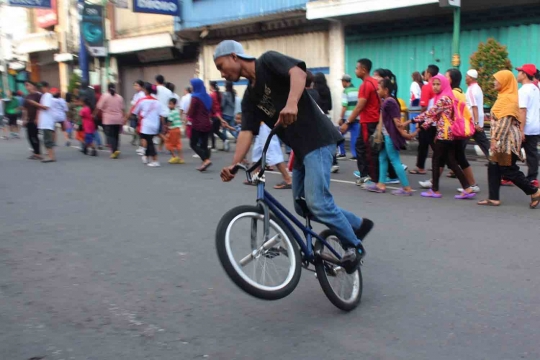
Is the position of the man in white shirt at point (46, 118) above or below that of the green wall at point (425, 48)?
below

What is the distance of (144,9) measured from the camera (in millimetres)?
18812

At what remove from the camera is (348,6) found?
578 inches

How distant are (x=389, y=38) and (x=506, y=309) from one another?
41.2 ft

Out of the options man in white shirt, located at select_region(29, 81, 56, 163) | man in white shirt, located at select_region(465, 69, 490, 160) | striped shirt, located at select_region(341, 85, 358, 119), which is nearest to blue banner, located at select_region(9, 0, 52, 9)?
man in white shirt, located at select_region(29, 81, 56, 163)

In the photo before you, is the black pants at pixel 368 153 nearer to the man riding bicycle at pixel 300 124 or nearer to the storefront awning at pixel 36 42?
the man riding bicycle at pixel 300 124

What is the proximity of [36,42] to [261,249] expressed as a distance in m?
31.7

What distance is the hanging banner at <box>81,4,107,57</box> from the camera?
2302 centimetres

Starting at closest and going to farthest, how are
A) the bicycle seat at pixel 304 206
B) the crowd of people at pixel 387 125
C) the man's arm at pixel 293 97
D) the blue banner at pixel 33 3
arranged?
1. the man's arm at pixel 293 97
2. the bicycle seat at pixel 304 206
3. the crowd of people at pixel 387 125
4. the blue banner at pixel 33 3

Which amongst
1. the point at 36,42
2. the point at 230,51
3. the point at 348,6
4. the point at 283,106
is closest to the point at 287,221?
the point at 283,106

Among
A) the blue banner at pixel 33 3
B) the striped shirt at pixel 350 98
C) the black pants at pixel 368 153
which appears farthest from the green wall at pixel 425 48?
the blue banner at pixel 33 3

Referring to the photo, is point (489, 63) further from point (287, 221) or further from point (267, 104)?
point (287, 221)

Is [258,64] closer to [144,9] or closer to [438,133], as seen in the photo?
[438,133]

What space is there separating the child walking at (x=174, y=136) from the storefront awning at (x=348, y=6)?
5.48m

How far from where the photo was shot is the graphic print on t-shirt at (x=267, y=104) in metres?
3.55
